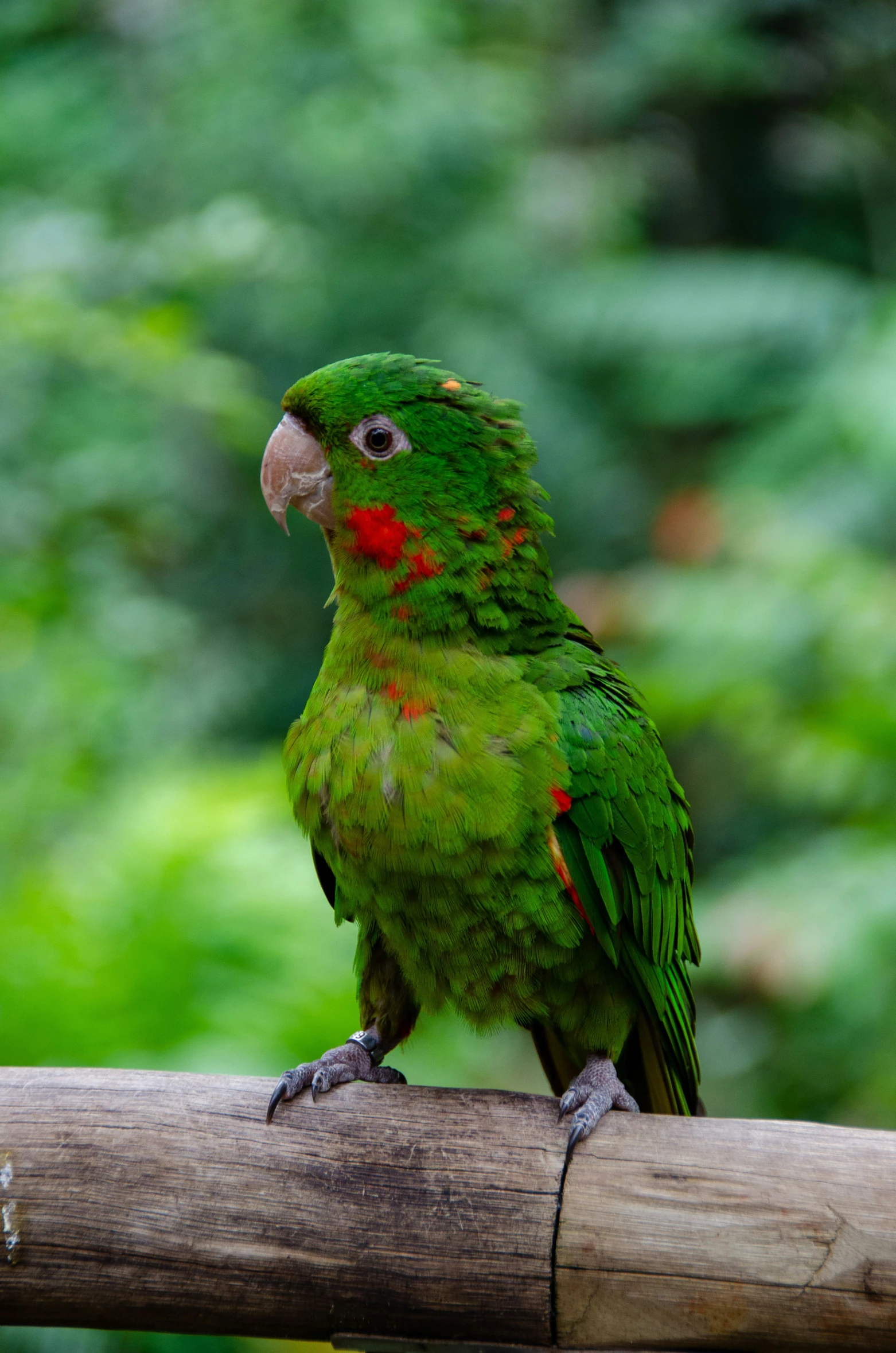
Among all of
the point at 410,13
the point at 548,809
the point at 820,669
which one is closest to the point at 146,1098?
the point at 548,809

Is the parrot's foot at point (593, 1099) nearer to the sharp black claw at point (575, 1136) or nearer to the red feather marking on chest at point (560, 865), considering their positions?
the sharp black claw at point (575, 1136)

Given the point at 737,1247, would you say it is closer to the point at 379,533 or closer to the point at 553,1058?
the point at 553,1058

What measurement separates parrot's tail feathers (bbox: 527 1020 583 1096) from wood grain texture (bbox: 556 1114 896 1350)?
368mm

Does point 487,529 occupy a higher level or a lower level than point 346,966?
lower

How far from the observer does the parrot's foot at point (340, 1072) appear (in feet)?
5.42

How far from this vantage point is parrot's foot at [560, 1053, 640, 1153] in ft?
5.29

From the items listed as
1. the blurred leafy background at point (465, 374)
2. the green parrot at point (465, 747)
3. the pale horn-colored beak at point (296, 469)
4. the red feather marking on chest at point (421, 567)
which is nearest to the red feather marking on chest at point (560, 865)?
the green parrot at point (465, 747)

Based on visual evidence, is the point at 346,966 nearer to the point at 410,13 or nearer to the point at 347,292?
the point at 347,292

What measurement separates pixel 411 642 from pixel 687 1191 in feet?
2.65

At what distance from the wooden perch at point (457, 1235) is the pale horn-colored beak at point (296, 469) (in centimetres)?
88

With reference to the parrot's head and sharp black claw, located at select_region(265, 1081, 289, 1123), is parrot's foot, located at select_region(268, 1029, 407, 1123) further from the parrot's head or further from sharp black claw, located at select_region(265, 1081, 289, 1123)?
the parrot's head

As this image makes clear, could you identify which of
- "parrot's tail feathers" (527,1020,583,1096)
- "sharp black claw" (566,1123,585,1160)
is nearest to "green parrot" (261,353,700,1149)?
"sharp black claw" (566,1123,585,1160)

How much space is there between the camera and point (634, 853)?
67.9 inches

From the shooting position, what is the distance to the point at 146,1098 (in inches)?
63.9
